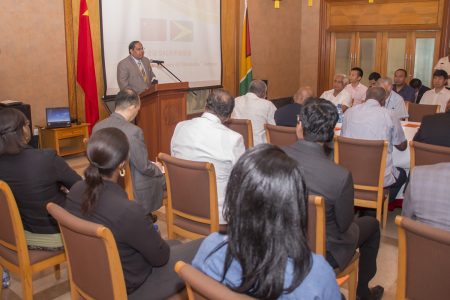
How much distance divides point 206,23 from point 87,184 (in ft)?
23.0

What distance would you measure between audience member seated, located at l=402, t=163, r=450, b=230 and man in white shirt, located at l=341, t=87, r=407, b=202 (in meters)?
1.54

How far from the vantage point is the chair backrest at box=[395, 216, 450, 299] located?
5.29 ft

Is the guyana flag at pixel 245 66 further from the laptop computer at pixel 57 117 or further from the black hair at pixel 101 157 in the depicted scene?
the black hair at pixel 101 157

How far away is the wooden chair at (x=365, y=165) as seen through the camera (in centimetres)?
337

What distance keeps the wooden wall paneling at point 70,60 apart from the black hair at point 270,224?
5.81m

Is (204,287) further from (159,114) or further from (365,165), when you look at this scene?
(159,114)

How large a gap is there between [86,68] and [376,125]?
159 inches

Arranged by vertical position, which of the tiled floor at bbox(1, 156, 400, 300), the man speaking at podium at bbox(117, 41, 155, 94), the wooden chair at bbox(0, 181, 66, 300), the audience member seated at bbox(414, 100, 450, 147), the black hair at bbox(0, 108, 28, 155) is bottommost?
the tiled floor at bbox(1, 156, 400, 300)

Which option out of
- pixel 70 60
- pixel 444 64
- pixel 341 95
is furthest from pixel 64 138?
pixel 444 64

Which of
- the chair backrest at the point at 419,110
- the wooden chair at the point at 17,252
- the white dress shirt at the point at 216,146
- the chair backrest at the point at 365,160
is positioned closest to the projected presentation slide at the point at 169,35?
the chair backrest at the point at 419,110

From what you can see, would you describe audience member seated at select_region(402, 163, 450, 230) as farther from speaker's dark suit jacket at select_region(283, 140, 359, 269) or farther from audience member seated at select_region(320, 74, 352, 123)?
audience member seated at select_region(320, 74, 352, 123)

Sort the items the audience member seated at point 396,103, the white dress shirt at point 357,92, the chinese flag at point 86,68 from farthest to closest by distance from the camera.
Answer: the white dress shirt at point 357,92
the chinese flag at point 86,68
the audience member seated at point 396,103

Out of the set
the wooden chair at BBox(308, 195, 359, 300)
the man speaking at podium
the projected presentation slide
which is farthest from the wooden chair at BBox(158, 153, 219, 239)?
the projected presentation slide

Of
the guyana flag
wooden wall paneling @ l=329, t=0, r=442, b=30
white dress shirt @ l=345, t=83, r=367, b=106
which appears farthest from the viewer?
wooden wall paneling @ l=329, t=0, r=442, b=30
